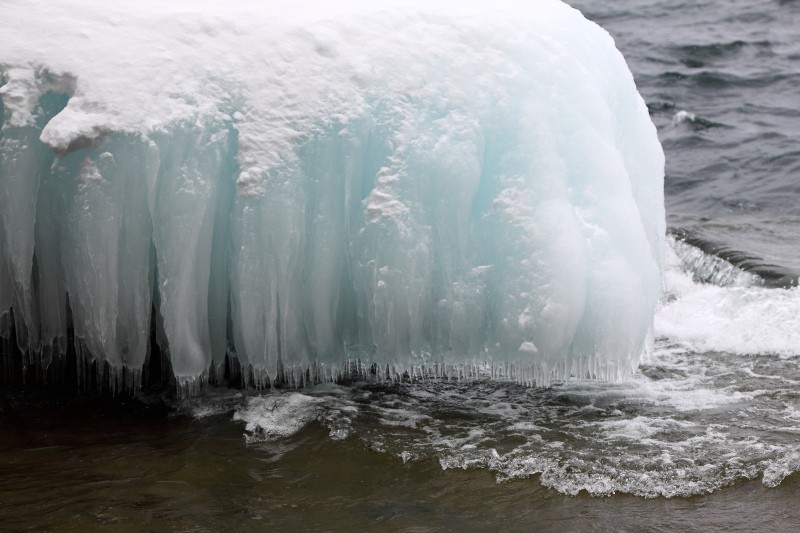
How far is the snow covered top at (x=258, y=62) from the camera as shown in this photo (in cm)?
378

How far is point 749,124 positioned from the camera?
10000 millimetres


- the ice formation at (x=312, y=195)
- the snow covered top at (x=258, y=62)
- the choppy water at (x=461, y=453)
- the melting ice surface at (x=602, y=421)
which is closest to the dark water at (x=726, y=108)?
the melting ice surface at (x=602, y=421)

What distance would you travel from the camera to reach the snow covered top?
3.78m

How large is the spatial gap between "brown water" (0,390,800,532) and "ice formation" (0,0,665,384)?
38cm

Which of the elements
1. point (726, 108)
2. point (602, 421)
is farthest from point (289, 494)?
point (726, 108)

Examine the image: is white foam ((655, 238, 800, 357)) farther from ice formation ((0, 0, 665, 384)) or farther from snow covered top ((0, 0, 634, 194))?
snow covered top ((0, 0, 634, 194))

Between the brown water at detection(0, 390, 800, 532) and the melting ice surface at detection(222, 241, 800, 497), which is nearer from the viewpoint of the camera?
the brown water at detection(0, 390, 800, 532)

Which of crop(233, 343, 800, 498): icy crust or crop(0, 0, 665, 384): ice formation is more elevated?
crop(0, 0, 665, 384): ice formation

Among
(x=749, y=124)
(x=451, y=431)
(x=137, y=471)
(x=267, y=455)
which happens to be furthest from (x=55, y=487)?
(x=749, y=124)

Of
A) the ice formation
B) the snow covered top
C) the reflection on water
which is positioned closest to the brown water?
the reflection on water

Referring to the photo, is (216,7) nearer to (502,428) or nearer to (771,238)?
(502,428)

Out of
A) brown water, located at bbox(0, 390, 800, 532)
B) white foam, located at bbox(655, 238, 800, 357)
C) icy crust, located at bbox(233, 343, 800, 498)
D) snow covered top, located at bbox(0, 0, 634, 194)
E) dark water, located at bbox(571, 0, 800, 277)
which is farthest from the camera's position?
dark water, located at bbox(571, 0, 800, 277)

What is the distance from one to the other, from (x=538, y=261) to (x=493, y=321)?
11.2 inches

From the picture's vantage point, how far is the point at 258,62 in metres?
3.92
